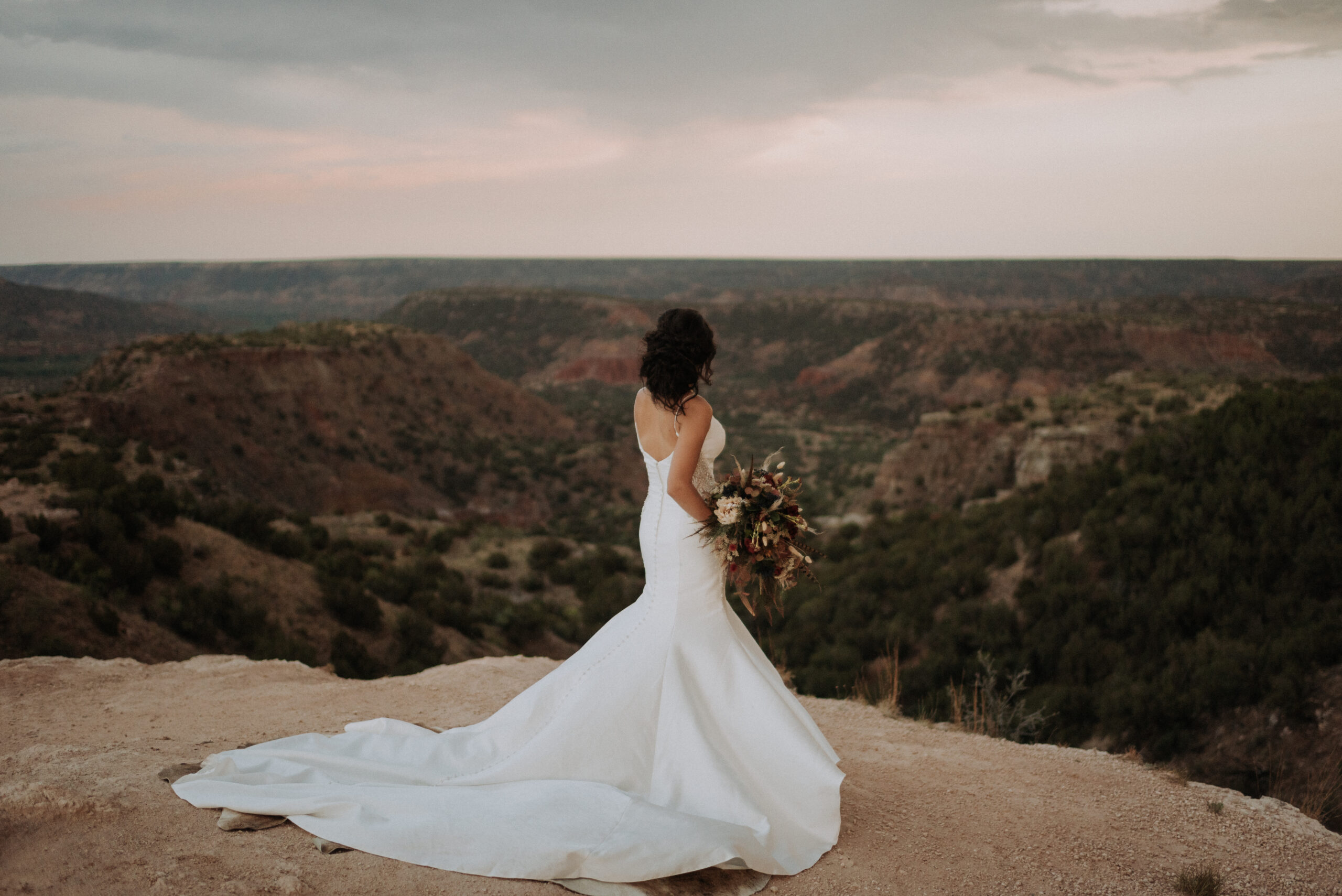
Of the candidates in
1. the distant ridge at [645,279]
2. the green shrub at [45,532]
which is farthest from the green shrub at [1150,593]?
the distant ridge at [645,279]

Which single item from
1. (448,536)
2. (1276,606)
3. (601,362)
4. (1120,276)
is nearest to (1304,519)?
(1276,606)

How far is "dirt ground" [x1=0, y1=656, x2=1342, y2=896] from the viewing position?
3.25 metres

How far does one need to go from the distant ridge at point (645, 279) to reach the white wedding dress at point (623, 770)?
92.6 m

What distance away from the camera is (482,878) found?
328 centimetres

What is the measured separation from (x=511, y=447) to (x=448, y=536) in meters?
18.9

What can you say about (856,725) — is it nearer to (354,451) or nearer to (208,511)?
(208,511)

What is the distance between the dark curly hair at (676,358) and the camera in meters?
3.71

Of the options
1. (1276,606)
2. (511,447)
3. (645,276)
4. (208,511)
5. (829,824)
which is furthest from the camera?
(645,276)

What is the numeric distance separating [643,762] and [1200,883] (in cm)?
268

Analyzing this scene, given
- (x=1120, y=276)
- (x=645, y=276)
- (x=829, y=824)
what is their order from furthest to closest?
(x=645, y=276)
(x=1120, y=276)
(x=829, y=824)

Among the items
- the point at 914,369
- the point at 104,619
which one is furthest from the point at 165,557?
the point at 914,369

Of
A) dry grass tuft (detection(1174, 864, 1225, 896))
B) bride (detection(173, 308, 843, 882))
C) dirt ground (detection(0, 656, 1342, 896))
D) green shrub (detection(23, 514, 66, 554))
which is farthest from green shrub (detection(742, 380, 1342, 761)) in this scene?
green shrub (detection(23, 514, 66, 554))

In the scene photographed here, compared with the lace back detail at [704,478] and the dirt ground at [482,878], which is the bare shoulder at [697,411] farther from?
the dirt ground at [482,878]

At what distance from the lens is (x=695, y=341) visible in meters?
3.76
